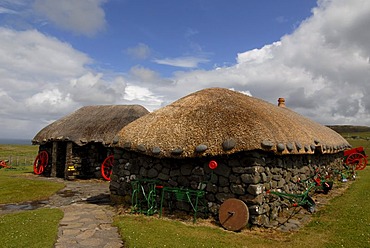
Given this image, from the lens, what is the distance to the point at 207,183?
1028cm

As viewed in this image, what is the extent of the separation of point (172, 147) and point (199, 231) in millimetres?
3127

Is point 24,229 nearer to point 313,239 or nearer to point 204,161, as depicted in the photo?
point 204,161

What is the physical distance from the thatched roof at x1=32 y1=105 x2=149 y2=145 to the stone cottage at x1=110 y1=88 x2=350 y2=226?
Answer: 9.21 meters

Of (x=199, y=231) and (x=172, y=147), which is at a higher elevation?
(x=172, y=147)

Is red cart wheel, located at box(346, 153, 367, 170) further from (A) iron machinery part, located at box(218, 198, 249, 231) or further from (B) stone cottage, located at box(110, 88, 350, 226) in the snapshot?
(A) iron machinery part, located at box(218, 198, 249, 231)

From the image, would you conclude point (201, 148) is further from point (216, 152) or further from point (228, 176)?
point (228, 176)

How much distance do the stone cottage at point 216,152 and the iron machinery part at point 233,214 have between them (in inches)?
10.9

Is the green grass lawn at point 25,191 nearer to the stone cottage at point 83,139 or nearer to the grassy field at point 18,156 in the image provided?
the stone cottage at point 83,139

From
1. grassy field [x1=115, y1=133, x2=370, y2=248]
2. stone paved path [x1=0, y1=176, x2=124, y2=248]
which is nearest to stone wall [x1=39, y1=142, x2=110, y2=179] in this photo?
stone paved path [x1=0, y1=176, x2=124, y2=248]

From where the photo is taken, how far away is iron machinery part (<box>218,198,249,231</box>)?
925 cm

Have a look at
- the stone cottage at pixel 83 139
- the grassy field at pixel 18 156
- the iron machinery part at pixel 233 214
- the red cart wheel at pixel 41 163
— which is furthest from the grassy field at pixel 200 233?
the grassy field at pixel 18 156

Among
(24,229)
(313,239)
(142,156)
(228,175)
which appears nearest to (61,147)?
(142,156)

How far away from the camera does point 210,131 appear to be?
10.6 m

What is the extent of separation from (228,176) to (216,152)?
0.90 metres
